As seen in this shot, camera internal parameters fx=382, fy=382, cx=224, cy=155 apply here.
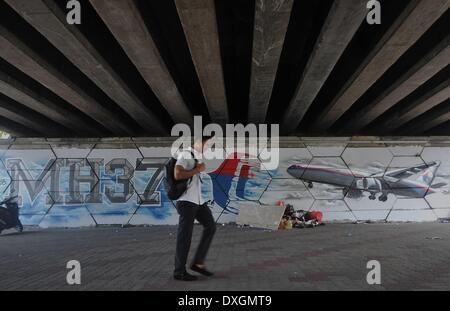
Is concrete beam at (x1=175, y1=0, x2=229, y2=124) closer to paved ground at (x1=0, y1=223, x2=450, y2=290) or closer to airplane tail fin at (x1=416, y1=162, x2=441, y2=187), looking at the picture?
paved ground at (x1=0, y1=223, x2=450, y2=290)

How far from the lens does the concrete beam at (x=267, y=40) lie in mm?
5145

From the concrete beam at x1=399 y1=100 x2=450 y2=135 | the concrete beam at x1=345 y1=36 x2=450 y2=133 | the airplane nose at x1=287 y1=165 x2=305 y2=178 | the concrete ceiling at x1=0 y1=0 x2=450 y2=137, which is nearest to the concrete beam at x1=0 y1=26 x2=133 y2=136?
the concrete ceiling at x1=0 y1=0 x2=450 y2=137

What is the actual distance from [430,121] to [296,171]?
15.9 feet

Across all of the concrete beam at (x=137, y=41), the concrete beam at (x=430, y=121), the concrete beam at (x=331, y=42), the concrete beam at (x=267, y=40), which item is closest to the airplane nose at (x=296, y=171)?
the concrete beam at (x=430, y=121)

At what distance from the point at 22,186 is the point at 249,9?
39.5 ft

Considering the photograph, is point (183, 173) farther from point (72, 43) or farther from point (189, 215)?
point (72, 43)

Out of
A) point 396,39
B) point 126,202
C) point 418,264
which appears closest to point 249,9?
point 396,39

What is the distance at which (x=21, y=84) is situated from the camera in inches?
345

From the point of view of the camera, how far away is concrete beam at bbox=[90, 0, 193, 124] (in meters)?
5.14

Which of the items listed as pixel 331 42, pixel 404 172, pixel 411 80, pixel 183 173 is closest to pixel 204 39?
pixel 331 42

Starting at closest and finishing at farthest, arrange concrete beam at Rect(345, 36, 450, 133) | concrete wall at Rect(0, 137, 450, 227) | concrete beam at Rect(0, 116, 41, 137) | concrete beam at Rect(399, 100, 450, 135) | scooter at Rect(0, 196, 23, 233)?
1. concrete beam at Rect(345, 36, 450, 133)
2. scooter at Rect(0, 196, 23, 233)
3. concrete beam at Rect(399, 100, 450, 135)
4. concrete beam at Rect(0, 116, 41, 137)
5. concrete wall at Rect(0, 137, 450, 227)

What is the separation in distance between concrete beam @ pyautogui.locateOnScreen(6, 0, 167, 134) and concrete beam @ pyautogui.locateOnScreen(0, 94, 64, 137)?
10.9 ft

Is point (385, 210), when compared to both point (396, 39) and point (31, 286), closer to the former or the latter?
point (396, 39)

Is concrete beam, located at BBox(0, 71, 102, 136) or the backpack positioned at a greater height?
concrete beam, located at BBox(0, 71, 102, 136)
